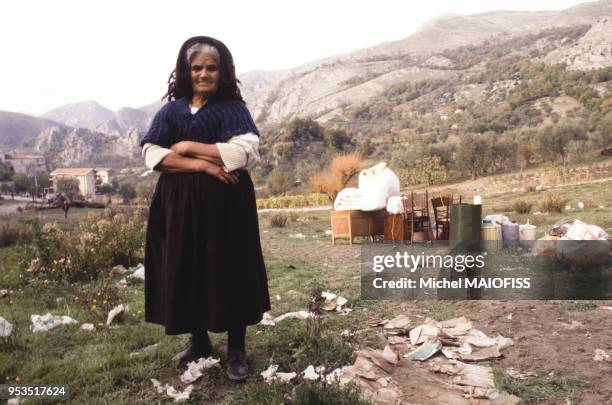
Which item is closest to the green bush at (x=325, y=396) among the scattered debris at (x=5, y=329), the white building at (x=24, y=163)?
the scattered debris at (x=5, y=329)

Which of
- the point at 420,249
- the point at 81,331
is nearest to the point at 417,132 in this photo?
the point at 420,249

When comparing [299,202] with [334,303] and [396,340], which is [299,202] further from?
[396,340]

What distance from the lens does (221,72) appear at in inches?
108

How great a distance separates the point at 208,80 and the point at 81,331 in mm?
2612

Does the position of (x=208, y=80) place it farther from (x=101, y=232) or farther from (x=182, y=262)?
(x=101, y=232)

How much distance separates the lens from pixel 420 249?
304 inches

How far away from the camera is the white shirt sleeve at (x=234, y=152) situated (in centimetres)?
257

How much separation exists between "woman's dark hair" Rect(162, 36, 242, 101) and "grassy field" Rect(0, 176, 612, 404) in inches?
62.9

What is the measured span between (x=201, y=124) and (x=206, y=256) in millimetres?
752

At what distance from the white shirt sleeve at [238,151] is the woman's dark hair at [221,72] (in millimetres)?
325

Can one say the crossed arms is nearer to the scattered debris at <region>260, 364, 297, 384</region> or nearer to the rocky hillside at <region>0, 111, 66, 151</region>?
the scattered debris at <region>260, 364, 297, 384</region>

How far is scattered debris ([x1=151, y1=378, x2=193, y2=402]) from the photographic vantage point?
8.61 feet

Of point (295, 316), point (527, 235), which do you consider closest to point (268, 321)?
point (295, 316)

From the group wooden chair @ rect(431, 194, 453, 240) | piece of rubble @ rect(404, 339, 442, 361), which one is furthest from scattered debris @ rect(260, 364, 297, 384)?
wooden chair @ rect(431, 194, 453, 240)
